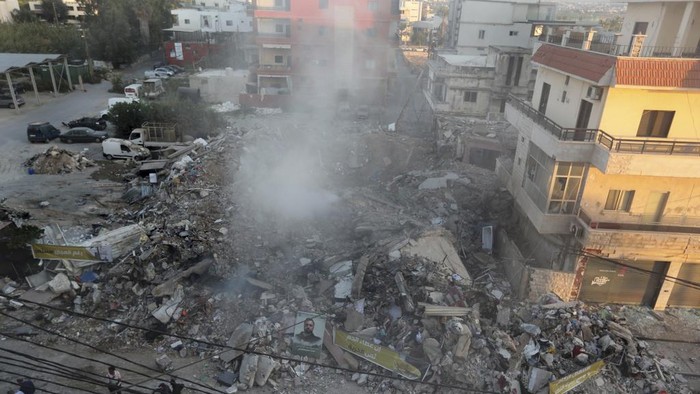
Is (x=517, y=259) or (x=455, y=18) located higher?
(x=455, y=18)

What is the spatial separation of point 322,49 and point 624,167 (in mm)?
26572

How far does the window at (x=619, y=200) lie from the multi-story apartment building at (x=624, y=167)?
0.03 meters

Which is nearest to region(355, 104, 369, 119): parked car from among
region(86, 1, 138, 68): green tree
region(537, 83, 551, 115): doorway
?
region(537, 83, 551, 115): doorway

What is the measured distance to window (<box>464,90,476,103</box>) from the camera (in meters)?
26.7

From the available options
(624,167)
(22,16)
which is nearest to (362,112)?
(624,167)

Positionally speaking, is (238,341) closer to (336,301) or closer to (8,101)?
(336,301)

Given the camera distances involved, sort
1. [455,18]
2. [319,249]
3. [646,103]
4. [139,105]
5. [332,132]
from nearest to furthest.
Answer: [646,103] → [319,249] → [139,105] → [332,132] → [455,18]

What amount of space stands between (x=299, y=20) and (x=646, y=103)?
88.4ft

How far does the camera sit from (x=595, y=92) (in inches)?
491

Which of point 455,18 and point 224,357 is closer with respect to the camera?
point 224,357

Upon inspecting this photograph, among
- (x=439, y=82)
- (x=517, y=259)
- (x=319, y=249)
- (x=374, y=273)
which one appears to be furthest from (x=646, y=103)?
(x=439, y=82)

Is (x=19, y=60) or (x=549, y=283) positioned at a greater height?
(x=19, y=60)

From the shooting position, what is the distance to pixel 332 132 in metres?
26.9

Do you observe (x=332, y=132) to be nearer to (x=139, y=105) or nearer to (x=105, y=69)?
(x=139, y=105)
